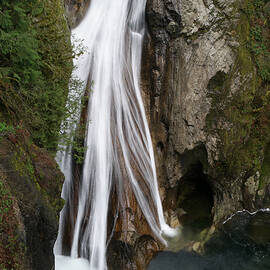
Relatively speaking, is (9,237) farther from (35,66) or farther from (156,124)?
(156,124)

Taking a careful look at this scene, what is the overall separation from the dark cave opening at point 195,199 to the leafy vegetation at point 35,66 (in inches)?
194

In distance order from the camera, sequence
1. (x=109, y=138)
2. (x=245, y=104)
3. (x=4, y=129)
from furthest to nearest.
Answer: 1. (x=245, y=104)
2. (x=109, y=138)
3. (x=4, y=129)

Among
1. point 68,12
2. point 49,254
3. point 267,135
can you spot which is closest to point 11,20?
point 49,254

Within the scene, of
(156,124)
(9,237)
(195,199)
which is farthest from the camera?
(195,199)

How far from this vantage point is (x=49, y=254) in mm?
4629

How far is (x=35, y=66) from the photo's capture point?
5.69m

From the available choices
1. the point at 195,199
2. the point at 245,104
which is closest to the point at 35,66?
the point at 245,104

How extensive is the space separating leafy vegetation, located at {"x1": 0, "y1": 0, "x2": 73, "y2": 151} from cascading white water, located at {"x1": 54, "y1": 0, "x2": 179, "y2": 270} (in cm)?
156

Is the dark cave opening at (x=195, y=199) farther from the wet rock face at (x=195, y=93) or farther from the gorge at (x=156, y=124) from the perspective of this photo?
the wet rock face at (x=195, y=93)

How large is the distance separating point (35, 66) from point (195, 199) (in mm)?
7010

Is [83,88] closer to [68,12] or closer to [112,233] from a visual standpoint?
[68,12]

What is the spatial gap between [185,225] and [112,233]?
280cm

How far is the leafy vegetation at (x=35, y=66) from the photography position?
493 centimetres

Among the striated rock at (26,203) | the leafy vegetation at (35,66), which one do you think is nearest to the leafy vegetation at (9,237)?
the striated rock at (26,203)
